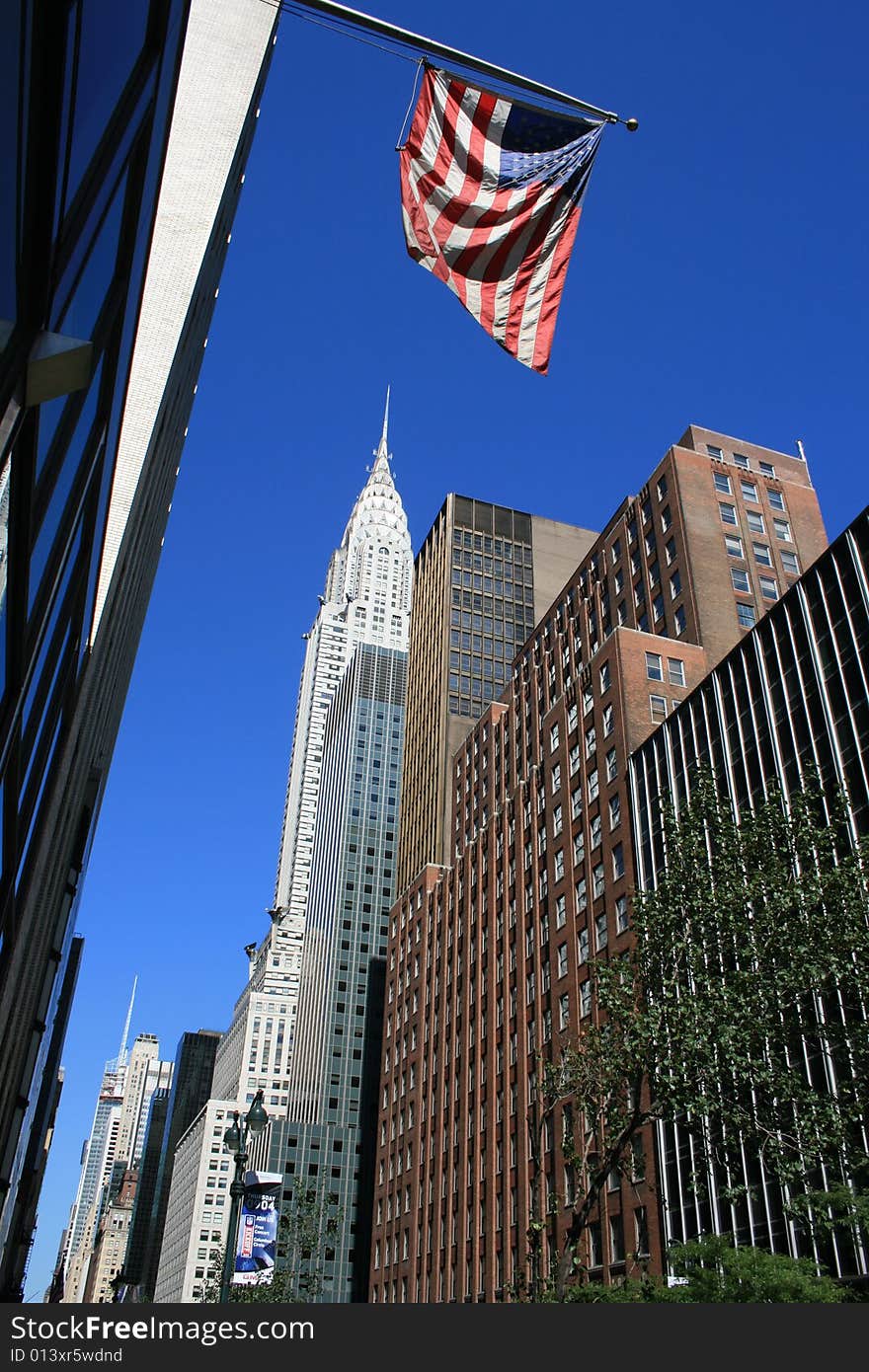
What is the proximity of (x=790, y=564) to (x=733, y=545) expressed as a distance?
18.3 ft

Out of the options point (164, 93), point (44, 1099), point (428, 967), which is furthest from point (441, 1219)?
point (164, 93)

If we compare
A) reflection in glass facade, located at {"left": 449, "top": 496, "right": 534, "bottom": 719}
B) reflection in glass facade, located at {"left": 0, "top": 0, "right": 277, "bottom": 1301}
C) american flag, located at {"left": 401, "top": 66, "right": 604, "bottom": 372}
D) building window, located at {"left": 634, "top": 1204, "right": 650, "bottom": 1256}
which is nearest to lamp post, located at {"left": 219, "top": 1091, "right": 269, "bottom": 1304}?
reflection in glass facade, located at {"left": 0, "top": 0, "right": 277, "bottom": 1301}

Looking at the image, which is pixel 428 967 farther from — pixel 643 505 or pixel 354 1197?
pixel 354 1197

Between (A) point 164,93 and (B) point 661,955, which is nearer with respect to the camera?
(A) point 164,93

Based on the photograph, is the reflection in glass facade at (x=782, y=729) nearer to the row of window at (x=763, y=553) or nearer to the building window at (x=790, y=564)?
the row of window at (x=763, y=553)

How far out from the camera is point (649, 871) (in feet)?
198

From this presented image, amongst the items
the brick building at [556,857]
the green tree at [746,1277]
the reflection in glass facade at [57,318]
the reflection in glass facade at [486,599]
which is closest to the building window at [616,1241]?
the brick building at [556,857]

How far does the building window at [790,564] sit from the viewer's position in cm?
7662

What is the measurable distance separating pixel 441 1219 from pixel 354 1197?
7964 centimetres

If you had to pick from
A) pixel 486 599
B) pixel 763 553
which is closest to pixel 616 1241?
pixel 763 553

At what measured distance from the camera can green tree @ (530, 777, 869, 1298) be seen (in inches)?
1013

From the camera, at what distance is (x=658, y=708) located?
68.1 meters

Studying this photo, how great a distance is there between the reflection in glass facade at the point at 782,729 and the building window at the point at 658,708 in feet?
26.1

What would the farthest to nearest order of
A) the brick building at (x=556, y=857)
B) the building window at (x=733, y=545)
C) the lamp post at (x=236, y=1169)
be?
the building window at (x=733, y=545), the brick building at (x=556, y=857), the lamp post at (x=236, y=1169)
